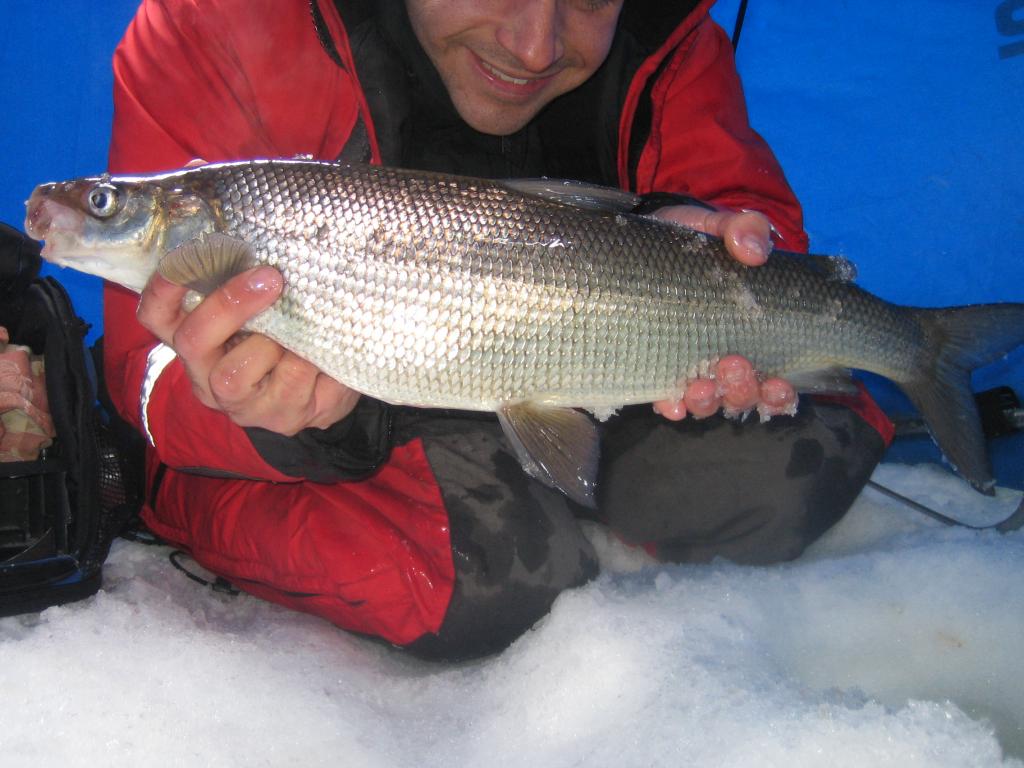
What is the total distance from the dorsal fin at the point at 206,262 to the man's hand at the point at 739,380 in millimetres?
1023

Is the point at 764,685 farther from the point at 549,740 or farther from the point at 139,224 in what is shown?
the point at 139,224

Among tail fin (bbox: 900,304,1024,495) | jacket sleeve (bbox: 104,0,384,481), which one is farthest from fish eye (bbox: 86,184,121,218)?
tail fin (bbox: 900,304,1024,495)

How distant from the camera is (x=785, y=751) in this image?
151 centimetres

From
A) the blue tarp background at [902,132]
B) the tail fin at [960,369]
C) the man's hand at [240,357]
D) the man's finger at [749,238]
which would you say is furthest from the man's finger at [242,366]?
the blue tarp background at [902,132]

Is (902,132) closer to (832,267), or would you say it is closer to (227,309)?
(832,267)

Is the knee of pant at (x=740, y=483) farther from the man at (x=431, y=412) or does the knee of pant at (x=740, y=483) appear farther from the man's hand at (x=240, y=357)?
the man's hand at (x=240, y=357)

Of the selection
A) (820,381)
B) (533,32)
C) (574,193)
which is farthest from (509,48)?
(820,381)

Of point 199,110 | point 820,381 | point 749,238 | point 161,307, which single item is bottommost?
point 820,381

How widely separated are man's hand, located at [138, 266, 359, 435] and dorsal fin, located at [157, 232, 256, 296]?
0.04m

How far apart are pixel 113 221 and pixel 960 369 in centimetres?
202

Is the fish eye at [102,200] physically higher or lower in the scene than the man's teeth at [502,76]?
lower

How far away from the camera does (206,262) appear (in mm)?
1473

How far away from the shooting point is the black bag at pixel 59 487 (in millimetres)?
1782

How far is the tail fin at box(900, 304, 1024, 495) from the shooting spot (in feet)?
6.43
